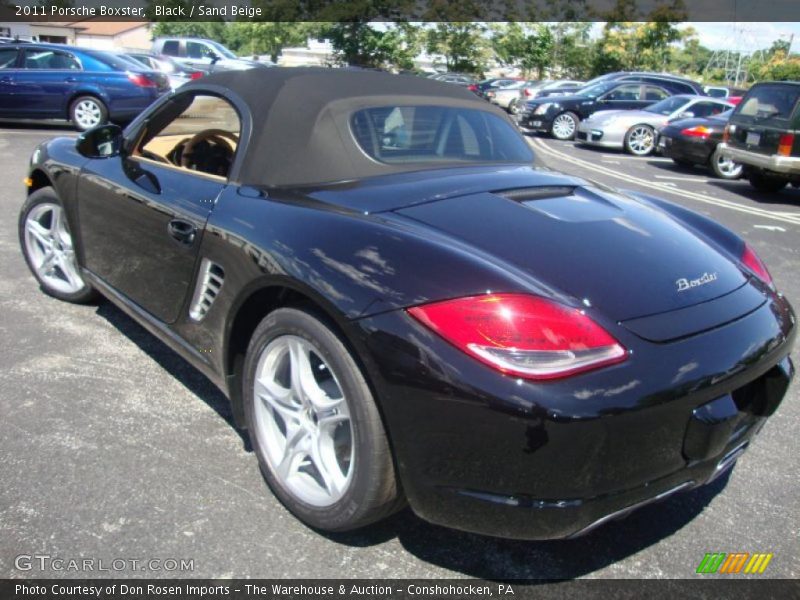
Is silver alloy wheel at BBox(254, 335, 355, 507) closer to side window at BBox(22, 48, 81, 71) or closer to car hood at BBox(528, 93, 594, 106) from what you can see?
side window at BBox(22, 48, 81, 71)

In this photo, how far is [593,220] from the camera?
2510mm

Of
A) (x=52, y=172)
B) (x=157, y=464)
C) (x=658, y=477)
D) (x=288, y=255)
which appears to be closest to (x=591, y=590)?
(x=658, y=477)

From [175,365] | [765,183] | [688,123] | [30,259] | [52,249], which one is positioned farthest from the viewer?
[688,123]

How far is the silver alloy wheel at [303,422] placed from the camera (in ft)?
7.42

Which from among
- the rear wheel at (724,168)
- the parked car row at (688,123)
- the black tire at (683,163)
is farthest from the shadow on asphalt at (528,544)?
the black tire at (683,163)

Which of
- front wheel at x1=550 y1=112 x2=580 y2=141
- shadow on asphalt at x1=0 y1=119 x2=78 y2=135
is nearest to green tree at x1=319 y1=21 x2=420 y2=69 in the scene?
front wheel at x1=550 y1=112 x2=580 y2=141

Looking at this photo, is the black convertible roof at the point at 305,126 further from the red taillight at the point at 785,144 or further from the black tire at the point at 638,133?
the black tire at the point at 638,133

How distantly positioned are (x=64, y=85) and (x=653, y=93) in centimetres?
1331

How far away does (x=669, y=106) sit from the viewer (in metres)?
15.1

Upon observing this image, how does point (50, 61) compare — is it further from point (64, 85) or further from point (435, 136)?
point (435, 136)

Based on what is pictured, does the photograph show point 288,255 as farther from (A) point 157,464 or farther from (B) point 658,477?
(B) point 658,477

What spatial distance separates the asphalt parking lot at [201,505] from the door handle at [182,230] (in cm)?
80

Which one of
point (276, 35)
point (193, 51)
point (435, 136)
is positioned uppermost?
point (276, 35)

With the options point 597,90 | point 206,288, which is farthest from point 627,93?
point 206,288
